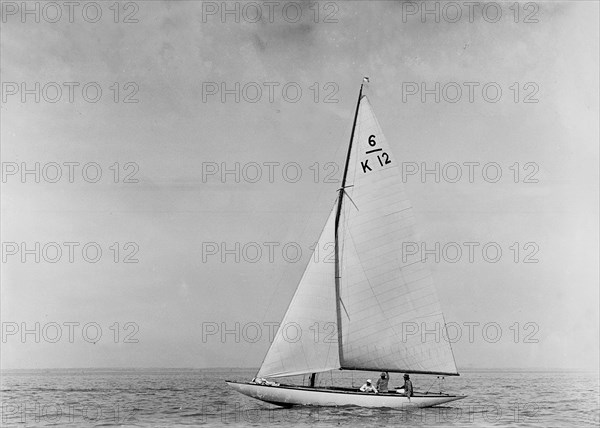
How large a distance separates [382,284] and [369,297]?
0.71 meters

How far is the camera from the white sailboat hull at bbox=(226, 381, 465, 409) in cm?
3244

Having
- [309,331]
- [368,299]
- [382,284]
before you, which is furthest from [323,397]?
[382,284]

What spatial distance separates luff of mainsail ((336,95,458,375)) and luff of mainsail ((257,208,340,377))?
50 centimetres

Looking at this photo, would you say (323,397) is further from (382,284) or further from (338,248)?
(338,248)

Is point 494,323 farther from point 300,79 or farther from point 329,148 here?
point 300,79

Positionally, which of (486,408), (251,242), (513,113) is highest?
(513,113)

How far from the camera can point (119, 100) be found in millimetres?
34406

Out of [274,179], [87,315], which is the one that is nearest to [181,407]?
[87,315]

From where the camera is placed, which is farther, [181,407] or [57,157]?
[181,407]

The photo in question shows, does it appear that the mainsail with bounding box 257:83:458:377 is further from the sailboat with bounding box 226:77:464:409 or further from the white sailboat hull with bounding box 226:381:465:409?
the white sailboat hull with bounding box 226:381:465:409

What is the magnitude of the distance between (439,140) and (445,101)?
5.13ft

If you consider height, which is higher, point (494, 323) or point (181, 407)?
point (494, 323)

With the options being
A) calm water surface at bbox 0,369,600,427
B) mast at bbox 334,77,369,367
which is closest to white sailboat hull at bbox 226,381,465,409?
calm water surface at bbox 0,369,600,427

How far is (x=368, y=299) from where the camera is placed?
33688 mm
